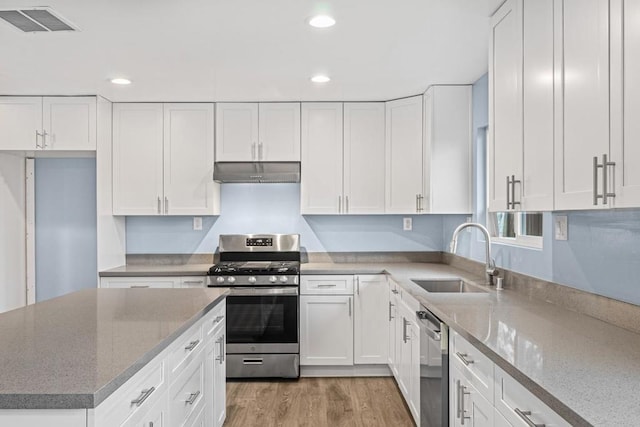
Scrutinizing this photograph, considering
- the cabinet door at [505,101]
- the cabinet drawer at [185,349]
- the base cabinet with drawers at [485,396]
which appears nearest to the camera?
the base cabinet with drawers at [485,396]

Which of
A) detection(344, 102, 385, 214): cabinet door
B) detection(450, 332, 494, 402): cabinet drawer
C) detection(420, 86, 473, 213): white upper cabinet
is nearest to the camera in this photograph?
detection(450, 332, 494, 402): cabinet drawer

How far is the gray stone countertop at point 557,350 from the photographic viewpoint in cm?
117

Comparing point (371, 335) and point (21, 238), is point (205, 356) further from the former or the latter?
point (21, 238)

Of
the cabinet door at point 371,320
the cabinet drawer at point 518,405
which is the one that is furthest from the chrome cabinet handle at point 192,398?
the cabinet door at point 371,320

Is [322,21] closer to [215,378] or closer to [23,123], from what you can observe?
[215,378]

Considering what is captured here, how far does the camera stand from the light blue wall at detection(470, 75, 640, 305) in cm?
188

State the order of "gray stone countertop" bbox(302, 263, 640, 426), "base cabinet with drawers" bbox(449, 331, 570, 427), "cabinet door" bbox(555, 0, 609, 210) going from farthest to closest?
"cabinet door" bbox(555, 0, 609, 210) → "base cabinet with drawers" bbox(449, 331, 570, 427) → "gray stone countertop" bbox(302, 263, 640, 426)

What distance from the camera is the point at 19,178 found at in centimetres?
456

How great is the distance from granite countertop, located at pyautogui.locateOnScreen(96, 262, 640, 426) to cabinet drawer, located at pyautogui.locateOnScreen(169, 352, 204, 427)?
1160mm

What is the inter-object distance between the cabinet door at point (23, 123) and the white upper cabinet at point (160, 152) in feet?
1.97

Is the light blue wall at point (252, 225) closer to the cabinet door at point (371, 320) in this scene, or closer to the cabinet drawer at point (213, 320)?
the cabinet door at point (371, 320)

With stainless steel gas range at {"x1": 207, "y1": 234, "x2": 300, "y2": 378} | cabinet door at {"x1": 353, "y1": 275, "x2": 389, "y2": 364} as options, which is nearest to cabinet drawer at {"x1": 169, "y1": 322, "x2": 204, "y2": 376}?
stainless steel gas range at {"x1": 207, "y1": 234, "x2": 300, "y2": 378}

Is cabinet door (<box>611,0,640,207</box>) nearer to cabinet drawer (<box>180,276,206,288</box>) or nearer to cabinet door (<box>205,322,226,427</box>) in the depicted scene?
cabinet door (<box>205,322,226,427</box>)

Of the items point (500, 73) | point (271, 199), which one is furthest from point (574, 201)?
point (271, 199)
